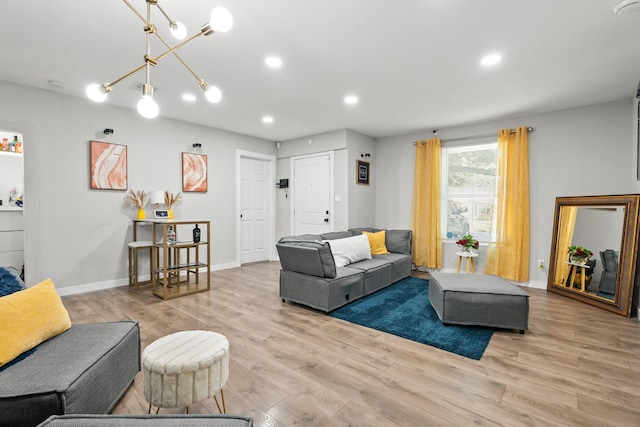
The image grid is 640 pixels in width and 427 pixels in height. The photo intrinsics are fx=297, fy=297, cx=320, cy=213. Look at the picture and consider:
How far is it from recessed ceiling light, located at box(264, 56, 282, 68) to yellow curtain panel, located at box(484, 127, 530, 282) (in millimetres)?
3627

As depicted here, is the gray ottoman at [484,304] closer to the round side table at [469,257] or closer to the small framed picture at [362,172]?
the round side table at [469,257]

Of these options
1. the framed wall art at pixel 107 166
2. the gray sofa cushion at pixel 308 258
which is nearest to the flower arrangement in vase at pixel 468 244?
the gray sofa cushion at pixel 308 258

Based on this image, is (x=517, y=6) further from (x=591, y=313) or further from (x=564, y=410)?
(x=591, y=313)

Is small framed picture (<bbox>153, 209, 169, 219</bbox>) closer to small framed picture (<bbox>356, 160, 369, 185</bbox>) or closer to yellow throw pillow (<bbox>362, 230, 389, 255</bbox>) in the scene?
yellow throw pillow (<bbox>362, 230, 389, 255</bbox>)

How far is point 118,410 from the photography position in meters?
1.71

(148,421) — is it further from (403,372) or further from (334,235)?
(334,235)

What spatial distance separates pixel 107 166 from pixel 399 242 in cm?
463

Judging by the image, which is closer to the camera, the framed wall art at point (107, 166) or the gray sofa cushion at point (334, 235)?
the framed wall art at point (107, 166)

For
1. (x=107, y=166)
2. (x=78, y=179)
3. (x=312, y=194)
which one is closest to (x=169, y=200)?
(x=107, y=166)

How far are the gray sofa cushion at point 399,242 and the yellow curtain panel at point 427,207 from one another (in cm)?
36

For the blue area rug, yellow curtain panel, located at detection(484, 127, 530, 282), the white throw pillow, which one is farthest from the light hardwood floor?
yellow curtain panel, located at detection(484, 127, 530, 282)

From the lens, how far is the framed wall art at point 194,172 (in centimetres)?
500

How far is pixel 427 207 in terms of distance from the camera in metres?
5.30

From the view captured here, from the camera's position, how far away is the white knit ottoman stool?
1.36m
